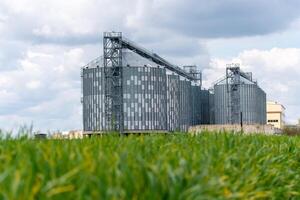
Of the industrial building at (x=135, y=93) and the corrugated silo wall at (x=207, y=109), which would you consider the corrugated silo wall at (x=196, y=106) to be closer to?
the corrugated silo wall at (x=207, y=109)

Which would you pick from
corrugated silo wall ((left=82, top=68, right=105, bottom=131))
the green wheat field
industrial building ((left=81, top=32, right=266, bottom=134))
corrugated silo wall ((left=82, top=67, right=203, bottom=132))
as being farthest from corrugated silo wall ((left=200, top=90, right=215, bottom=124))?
the green wheat field

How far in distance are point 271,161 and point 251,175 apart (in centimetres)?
209

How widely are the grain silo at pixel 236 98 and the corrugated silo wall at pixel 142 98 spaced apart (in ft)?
69.2

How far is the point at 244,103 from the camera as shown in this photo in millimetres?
132125

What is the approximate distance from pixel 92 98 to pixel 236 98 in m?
31.8

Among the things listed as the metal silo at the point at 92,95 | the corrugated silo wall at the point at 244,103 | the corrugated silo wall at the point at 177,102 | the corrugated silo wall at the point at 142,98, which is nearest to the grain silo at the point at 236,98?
the corrugated silo wall at the point at 244,103

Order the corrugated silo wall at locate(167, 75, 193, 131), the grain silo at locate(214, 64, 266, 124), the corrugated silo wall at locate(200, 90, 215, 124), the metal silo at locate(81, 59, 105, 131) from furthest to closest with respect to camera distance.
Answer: the corrugated silo wall at locate(200, 90, 215, 124)
the grain silo at locate(214, 64, 266, 124)
the corrugated silo wall at locate(167, 75, 193, 131)
the metal silo at locate(81, 59, 105, 131)

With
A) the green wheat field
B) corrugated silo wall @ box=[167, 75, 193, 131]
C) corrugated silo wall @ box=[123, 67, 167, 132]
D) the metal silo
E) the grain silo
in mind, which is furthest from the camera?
the grain silo

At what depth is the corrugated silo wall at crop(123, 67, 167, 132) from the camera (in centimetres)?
10775

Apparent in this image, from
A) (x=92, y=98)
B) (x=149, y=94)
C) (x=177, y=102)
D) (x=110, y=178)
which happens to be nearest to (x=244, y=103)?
(x=177, y=102)

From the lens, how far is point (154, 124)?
362ft

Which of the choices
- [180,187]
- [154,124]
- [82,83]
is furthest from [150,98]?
[180,187]

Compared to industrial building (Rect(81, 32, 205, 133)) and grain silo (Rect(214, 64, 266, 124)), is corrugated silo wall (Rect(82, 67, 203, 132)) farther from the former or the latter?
grain silo (Rect(214, 64, 266, 124))

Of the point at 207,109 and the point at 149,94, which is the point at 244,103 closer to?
the point at 207,109
